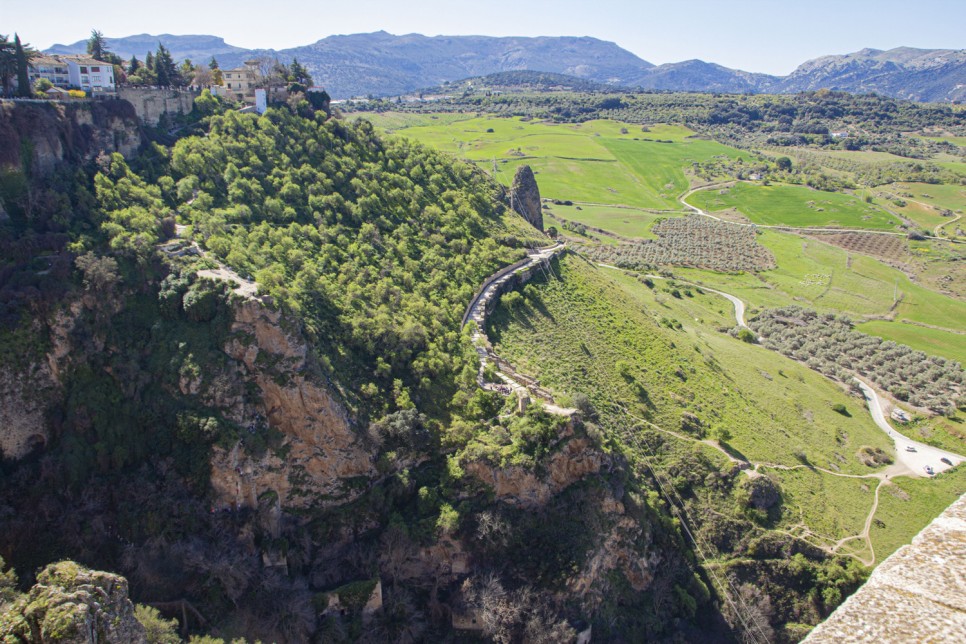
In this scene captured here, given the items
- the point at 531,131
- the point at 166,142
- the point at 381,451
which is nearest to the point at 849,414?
the point at 381,451

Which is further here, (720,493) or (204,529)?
(720,493)

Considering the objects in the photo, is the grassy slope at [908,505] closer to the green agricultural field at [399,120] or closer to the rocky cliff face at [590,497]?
the rocky cliff face at [590,497]

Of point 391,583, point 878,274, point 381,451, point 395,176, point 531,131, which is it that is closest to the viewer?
point 391,583

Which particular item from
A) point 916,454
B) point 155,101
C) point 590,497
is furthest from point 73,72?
point 916,454

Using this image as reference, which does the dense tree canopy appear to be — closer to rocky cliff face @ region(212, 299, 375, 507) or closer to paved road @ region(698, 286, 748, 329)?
rocky cliff face @ region(212, 299, 375, 507)

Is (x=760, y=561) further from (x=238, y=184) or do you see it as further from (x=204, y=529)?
(x=238, y=184)

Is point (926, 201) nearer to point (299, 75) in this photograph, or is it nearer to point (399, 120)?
point (399, 120)

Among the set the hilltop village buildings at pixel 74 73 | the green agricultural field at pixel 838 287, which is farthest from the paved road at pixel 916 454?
the hilltop village buildings at pixel 74 73
